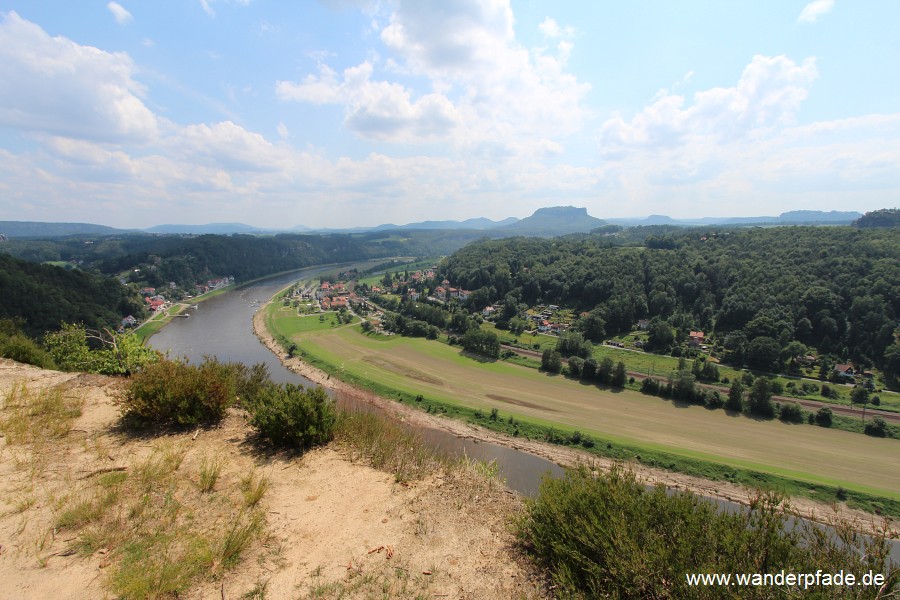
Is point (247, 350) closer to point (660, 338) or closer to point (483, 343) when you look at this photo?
point (483, 343)

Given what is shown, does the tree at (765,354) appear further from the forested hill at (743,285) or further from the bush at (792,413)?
the bush at (792,413)

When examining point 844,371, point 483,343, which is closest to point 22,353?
point 483,343

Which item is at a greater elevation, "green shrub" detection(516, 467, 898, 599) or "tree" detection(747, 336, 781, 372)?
"green shrub" detection(516, 467, 898, 599)

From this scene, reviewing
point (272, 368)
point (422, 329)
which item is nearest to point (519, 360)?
point (422, 329)

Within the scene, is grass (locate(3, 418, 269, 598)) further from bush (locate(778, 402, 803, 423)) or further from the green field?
the green field

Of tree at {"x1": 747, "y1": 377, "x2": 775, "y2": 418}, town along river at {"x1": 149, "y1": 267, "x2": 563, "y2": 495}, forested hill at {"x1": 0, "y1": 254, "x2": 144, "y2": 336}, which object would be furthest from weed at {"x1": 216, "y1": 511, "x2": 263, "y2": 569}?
forested hill at {"x1": 0, "y1": 254, "x2": 144, "y2": 336}
